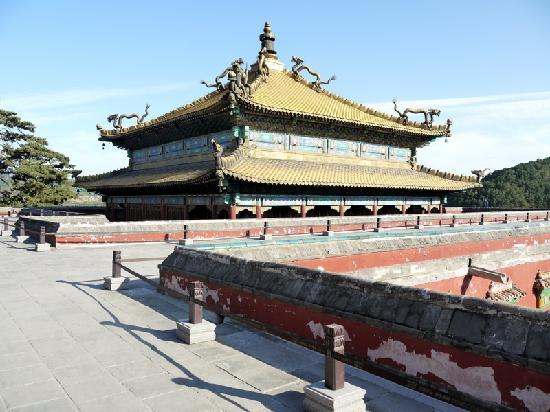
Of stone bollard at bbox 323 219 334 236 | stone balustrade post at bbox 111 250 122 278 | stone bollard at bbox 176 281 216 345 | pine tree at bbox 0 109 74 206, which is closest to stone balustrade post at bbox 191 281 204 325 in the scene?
stone bollard at bbox 176 281 216 345

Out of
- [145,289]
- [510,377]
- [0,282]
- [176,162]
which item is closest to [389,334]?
[510,377]

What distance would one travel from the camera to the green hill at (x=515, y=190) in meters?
107

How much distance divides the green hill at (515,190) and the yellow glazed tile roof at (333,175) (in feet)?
245

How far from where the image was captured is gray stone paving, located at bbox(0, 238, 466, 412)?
15.6 ft

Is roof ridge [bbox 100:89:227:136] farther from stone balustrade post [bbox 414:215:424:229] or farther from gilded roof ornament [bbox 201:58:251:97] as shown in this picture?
stone balustrade post [bbox 414:215:424:229]

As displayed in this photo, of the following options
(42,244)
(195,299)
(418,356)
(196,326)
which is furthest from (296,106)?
(418,356)

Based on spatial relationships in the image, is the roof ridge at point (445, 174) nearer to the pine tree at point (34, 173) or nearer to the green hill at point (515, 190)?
the pine tree at point (34, 173)

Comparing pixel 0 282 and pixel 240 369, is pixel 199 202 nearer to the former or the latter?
pixel 0 282

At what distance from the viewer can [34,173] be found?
43.0m

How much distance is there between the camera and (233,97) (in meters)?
21.6

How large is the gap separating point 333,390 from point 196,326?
2923mm

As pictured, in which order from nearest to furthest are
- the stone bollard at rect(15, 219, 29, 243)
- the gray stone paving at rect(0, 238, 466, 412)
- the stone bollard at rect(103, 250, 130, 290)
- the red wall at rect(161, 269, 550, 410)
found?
the red wall at rect(161, 269, 550, 410) < the gray stone paving at rect(0, 238, 466, 412) < the stone bollard at rect(103, 250, 130, 290) < the stone bollard at rect(15, 219, 29, 243)

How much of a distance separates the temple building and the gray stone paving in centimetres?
1256

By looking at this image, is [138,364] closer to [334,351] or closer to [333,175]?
[334,351]
